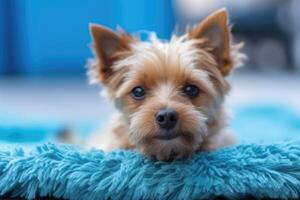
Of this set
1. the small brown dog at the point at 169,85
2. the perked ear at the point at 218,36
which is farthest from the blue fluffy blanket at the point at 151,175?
the perked ear at the point at 218,36

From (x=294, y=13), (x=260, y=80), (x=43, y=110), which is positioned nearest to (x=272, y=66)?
(x=294, y=13)

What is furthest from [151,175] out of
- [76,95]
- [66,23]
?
[66,23]

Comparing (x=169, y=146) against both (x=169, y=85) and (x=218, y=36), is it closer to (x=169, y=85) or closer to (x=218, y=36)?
(x=169, y=85)

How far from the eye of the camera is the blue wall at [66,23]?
7996 millimetres

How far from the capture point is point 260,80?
7934 mm

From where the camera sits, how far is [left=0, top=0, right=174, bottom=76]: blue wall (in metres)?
8.00

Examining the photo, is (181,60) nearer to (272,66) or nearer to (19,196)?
(19,196)

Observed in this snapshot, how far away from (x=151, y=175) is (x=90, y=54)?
5.67 meters

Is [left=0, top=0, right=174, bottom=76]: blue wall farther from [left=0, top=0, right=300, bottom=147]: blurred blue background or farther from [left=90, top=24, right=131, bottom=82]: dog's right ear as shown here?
[left=90, top=24, right=131, bottom=82]: dog's right ear

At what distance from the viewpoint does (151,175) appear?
2.07 meters

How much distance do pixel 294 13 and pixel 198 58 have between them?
7.49 metres

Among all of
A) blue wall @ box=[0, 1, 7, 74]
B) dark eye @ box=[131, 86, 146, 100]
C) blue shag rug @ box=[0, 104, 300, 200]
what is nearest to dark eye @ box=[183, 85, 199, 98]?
dark eye @ box=[131, 86, 146, 100]

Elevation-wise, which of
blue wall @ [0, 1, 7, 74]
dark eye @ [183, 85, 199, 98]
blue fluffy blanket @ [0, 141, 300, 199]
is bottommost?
blue fluffy blanket @ [0, 141, 300, 199]

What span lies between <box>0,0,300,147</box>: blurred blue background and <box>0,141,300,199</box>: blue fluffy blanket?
206cm
